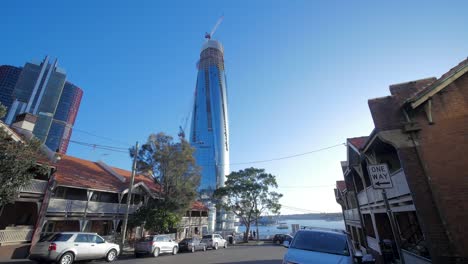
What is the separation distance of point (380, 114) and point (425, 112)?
147 cm

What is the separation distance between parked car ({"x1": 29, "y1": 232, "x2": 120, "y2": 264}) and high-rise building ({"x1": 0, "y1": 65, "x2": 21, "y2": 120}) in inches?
6326

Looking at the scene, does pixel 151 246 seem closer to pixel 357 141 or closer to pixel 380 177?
pixel 380 177

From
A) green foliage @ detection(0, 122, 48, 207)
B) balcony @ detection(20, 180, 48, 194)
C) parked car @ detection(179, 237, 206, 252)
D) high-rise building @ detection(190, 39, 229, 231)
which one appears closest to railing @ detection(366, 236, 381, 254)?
parked car @ detection(179, 237, 206, 252)

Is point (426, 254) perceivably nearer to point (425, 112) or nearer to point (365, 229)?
point (425, 112)

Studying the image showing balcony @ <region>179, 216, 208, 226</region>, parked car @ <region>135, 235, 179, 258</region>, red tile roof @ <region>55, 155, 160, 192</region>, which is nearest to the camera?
parked car @ <region>135, 235, 179, 258</region>

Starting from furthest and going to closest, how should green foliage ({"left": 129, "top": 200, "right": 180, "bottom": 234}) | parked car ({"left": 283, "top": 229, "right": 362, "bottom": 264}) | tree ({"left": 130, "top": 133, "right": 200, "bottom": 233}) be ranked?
1. tree ({"left": 130, "top": 133, "right": 200, "bottom": 233})
2. green foliage ({"left": 129, "top": 200, "right": 180, "bottom": 234})
3. parked car ({"left": 283, "top": 229, "right": 362, "bottom": 264})

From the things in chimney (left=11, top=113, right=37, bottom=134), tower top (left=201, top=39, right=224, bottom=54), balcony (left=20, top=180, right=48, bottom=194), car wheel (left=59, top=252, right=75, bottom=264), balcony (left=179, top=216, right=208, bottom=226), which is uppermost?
tower top (left=201, top=39, right=224, bottom=54)

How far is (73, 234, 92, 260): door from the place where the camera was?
11.7 meters

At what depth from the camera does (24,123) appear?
61.4ft

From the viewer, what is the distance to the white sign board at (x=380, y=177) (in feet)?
19.9

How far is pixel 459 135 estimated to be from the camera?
26.5 ft

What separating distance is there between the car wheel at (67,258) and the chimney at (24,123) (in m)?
12.9

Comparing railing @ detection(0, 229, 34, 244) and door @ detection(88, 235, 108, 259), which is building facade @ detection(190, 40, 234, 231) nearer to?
railing @ detection(0, 229, 34, 244)

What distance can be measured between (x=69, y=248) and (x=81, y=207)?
10338mm
